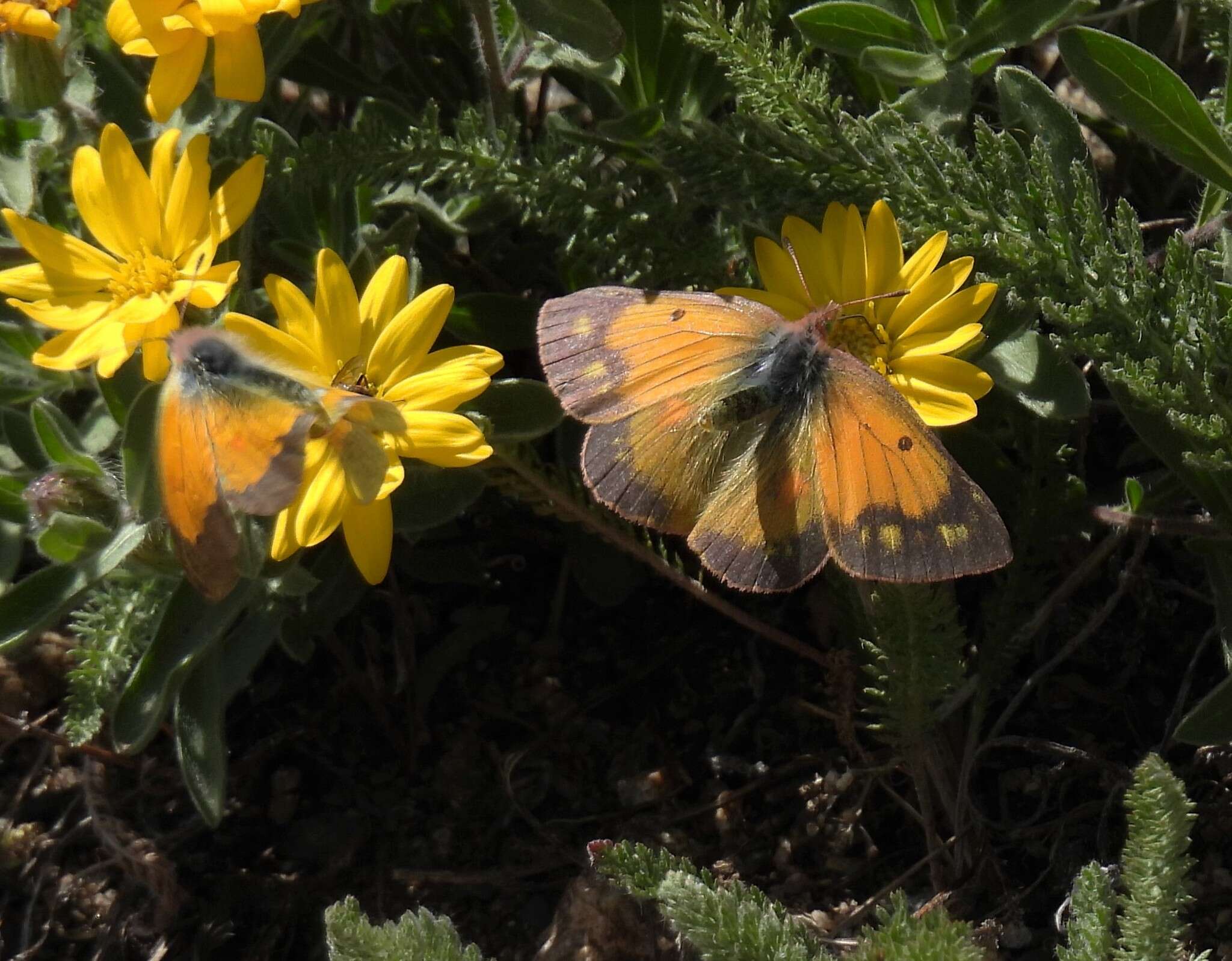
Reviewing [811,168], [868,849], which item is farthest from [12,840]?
[811,168]

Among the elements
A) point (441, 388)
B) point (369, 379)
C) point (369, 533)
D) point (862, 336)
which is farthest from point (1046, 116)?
point (369, 533)

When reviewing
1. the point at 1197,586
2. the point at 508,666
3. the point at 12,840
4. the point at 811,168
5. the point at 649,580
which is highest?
the point at 811,168

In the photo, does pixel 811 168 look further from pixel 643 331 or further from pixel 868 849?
pixel 868 849

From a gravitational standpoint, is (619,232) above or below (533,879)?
above

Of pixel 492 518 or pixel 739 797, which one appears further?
pixel 492 518

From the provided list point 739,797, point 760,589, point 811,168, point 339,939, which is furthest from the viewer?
point 739,797

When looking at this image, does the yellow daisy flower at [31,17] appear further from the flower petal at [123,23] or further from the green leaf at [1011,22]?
the green leaf at [1011,22]

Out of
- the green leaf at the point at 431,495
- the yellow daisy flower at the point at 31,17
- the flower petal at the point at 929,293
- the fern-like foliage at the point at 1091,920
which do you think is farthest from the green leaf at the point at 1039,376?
the yellow daisy flower at the point at 31,17
